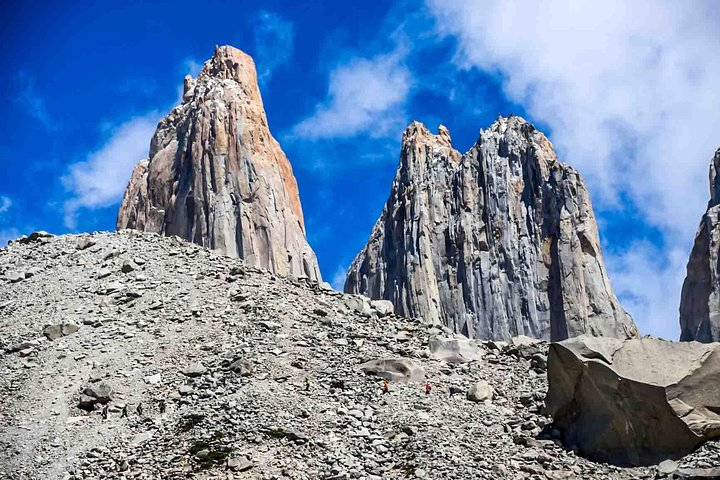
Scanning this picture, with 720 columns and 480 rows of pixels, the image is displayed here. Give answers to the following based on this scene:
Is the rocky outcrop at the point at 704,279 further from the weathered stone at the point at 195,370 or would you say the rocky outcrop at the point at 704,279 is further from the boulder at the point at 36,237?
the weathered stone at the point at 195,370

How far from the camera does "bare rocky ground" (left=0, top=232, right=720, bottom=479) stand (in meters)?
23.9

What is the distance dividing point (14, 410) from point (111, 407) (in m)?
2.79

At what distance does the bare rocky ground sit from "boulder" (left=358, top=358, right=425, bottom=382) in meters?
0.37

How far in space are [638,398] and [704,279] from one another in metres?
69.4

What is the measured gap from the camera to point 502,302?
100m

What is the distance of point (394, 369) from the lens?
96.5 feet

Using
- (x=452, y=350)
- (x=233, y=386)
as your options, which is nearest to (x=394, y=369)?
(x=452, y=350)

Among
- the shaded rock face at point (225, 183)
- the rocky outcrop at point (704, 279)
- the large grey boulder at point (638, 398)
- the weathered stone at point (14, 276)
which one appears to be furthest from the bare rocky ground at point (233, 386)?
the rocky outcrop at point (704, 279)

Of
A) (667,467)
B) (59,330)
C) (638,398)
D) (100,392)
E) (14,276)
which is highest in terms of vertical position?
(14,276)

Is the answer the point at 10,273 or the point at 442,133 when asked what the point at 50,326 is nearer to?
the point at 10,273

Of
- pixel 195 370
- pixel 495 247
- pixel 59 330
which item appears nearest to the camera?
pixel 195 370

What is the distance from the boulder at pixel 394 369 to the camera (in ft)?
95.5

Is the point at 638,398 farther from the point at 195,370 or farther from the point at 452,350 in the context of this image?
the point at 195,370

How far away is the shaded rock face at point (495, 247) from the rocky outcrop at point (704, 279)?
5645 millimetres
